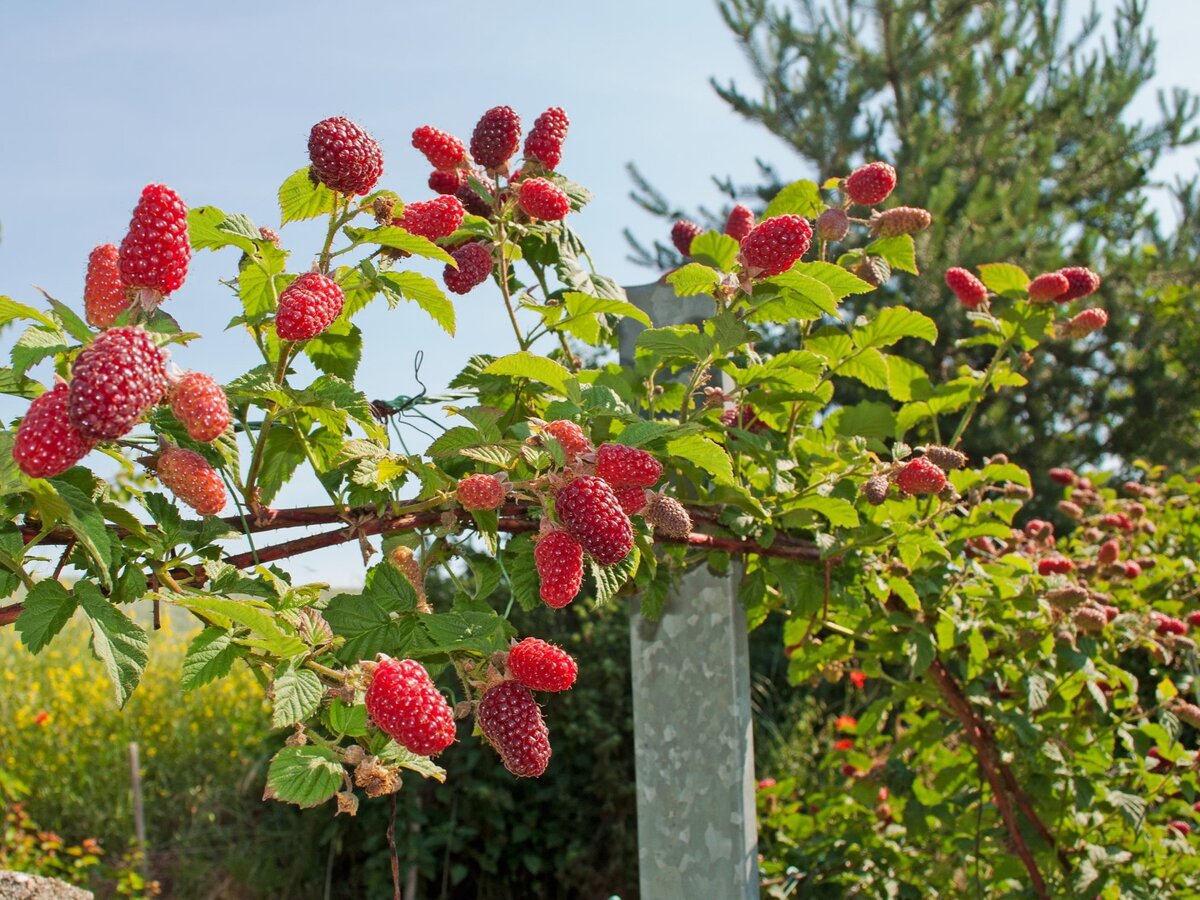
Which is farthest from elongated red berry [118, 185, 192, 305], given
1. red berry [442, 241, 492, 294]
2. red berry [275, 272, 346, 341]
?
red berry [442, 241, 492, 294]

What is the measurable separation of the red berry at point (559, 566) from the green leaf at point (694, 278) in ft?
1.32

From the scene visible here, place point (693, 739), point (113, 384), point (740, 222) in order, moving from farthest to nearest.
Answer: point (693, 739) < point (740, 222) < point (113, 384)

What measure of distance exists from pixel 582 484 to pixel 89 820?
5.19 m

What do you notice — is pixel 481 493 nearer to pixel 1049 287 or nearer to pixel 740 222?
pixel 740 222

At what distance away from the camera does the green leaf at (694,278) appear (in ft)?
4.12

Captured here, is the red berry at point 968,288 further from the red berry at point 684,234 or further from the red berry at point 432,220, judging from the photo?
the red berry at point 432,220

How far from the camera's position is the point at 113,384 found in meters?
0.72

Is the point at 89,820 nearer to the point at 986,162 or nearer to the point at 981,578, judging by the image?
the point at 981,578

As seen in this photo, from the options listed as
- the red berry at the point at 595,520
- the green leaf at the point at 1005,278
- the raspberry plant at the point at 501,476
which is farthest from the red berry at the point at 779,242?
the green leaf at the point at 1005,278

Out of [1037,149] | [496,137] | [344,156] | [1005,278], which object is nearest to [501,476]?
[344,156]

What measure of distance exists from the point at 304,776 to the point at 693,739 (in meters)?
0.92

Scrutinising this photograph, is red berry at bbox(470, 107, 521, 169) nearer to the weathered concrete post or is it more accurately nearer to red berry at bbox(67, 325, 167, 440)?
the weathered concrete post

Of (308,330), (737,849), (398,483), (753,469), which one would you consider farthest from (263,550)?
(737,849)

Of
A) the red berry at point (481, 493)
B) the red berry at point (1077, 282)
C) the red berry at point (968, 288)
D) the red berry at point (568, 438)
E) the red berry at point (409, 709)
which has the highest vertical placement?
the red berry at point (1077, 282)
